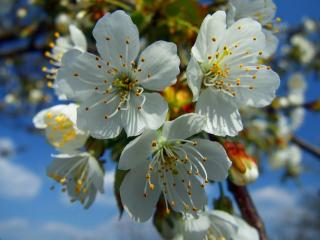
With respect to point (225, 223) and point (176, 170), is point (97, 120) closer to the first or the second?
point (176, 170)

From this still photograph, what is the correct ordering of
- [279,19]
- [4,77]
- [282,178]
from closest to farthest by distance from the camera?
[279,19]
[282,178]
[4,77]

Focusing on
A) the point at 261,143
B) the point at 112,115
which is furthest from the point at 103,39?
the point at 261,143

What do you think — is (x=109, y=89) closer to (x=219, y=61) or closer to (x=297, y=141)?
(x=219, y=61)

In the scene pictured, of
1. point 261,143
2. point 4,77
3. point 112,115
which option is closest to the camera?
point 112,115

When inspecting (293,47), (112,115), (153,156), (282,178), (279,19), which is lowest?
(282,178)

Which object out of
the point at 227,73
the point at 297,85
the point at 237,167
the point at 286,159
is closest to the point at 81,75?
the point at 227,73

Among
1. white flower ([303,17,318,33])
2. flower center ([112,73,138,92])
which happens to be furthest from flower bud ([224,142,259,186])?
white flower ([303,17,318,33])

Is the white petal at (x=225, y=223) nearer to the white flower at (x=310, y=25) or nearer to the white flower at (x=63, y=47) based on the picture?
the white flower at (x=63, y=47)
